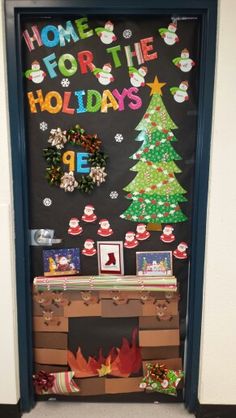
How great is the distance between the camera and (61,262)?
1.93 metres

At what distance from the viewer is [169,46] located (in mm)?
1745

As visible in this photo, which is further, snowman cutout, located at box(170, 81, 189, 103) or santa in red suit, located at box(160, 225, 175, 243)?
santa in red suit, located at box(160, 225, 175, 243)

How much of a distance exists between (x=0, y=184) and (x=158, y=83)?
950 mm

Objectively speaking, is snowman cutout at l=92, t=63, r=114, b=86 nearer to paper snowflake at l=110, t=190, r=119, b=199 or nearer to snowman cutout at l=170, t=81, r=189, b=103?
snowman cutout at l=170, t=81, r=189, b=103

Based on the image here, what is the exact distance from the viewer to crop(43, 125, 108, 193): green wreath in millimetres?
1806

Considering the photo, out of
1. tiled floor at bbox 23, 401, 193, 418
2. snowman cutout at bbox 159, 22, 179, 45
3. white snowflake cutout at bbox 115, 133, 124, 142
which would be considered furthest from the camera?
tiled floor at bbox 23, 401, 193, 418

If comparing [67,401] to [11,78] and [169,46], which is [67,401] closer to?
[11,78]

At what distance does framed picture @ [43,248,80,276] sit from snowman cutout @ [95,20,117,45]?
3.58 feet

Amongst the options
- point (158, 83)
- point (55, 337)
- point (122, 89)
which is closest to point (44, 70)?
point (122, 89)

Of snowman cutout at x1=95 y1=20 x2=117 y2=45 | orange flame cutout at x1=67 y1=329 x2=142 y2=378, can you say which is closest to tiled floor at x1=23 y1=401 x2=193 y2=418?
orange flame cutout at x1=67 y1=329 x2=142 y2=378

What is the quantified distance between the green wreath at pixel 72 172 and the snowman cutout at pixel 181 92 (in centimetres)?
45

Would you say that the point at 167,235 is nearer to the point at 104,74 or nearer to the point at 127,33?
the point at 104,74

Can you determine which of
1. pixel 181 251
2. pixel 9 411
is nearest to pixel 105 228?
pixel 181 251

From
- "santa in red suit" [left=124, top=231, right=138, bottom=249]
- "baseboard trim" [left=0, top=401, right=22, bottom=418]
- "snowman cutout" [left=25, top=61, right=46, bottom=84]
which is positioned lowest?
"baseboard trim" [left=0, top=401, right=22, bottom=418]
